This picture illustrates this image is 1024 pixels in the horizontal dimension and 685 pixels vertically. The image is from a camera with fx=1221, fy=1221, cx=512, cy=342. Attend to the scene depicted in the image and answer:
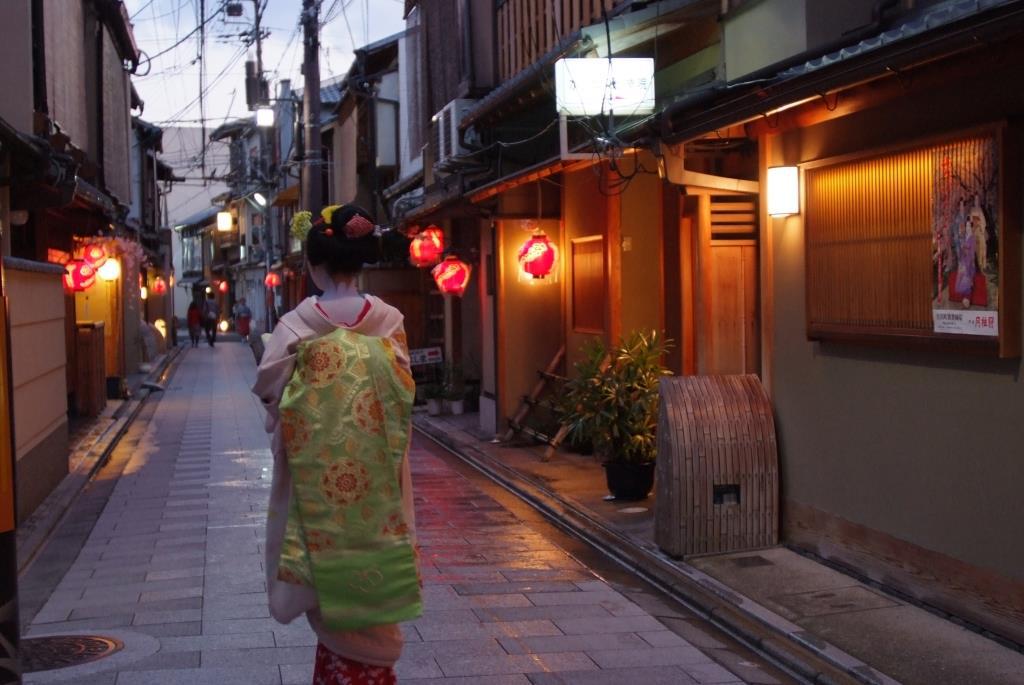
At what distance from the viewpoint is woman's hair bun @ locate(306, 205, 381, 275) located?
5055 mm

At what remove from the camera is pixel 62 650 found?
7641 millimetres

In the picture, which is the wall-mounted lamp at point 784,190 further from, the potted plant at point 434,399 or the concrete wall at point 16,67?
the potted plant at point 434,399

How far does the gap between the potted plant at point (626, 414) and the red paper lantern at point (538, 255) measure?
3938mm

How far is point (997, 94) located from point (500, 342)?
37.5 feet

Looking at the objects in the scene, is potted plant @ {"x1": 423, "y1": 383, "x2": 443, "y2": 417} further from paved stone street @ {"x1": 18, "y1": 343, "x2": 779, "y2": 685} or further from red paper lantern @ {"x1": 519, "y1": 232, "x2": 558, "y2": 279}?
paved stone street @ {"x1": 18, "y1": 343, "x2": 779, "y2": 685}

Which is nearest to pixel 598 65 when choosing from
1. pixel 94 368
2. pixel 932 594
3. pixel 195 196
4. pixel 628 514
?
pixel 628 514

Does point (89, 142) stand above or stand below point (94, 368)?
above

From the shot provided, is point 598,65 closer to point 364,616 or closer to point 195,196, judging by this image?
point 364,616

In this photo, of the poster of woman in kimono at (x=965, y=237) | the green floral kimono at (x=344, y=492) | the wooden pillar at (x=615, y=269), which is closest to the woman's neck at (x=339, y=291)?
the green floral kimono at (x=344, y=492)

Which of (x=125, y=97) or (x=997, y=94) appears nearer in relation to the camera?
(x=997, y=94)

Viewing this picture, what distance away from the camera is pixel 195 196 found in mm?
88688

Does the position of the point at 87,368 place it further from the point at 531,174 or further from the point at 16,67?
the point at 531,174

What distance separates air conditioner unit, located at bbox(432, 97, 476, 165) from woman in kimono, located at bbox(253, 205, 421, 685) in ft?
52.4

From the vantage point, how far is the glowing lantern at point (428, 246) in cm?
2234
